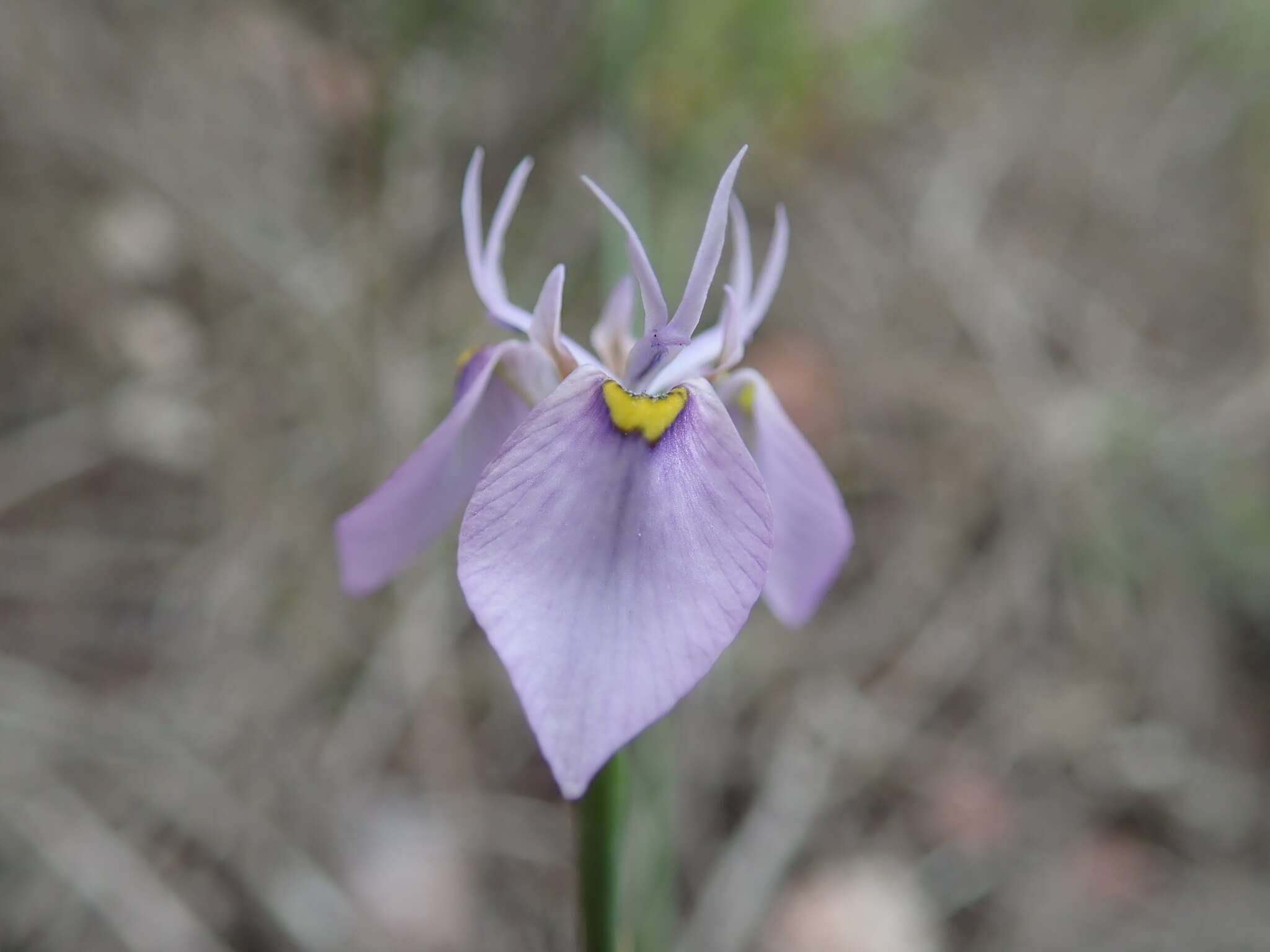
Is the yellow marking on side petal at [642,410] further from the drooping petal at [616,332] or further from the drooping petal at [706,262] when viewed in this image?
the drooping petal at [616,332]

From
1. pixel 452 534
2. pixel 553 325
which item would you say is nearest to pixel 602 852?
pixel 553 325

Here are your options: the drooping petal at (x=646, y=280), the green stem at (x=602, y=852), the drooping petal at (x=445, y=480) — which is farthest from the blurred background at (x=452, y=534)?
the drooping petal at (x=646, y=280)

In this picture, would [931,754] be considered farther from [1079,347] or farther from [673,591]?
[673,591]

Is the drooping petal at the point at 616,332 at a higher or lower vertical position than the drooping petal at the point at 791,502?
higher

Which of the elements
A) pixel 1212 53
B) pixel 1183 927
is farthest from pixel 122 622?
pixel 1212 53

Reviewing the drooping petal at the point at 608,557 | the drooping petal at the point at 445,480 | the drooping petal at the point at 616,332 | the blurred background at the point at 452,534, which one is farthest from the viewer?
the blurred background at the point at 452,534

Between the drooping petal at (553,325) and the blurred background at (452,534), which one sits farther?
the blurred background at (452,534)
